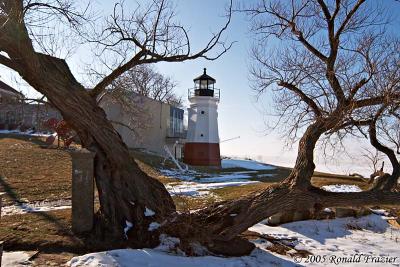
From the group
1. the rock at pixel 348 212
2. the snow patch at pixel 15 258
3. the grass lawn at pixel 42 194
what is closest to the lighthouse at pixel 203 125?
the grass lawn at pixel 42 194

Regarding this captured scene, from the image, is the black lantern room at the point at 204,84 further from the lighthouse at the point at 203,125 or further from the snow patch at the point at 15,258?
the snow patch at the point at 15,258

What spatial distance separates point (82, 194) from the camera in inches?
261

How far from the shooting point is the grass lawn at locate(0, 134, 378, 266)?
6035 mm

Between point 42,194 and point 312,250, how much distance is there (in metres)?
8.28

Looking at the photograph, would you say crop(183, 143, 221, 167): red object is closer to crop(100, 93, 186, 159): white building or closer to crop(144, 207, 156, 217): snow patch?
crop(100, 93, 186, 159): white building

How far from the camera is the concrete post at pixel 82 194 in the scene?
6.57 metres

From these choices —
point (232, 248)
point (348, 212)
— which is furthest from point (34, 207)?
point (348, 212)

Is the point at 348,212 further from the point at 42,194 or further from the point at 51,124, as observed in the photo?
the point at 51,124

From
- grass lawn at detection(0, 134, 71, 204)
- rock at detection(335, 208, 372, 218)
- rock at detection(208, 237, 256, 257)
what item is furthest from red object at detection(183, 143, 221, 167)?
rock at detection(208, 237, 256, 257)

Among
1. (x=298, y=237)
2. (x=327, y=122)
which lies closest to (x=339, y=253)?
(x=298, y=237)

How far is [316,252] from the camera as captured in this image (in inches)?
273

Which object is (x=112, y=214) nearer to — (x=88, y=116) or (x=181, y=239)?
(x=181, y=239)

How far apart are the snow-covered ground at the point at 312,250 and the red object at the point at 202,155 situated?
2143 cm

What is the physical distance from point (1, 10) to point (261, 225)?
22.8 ft
